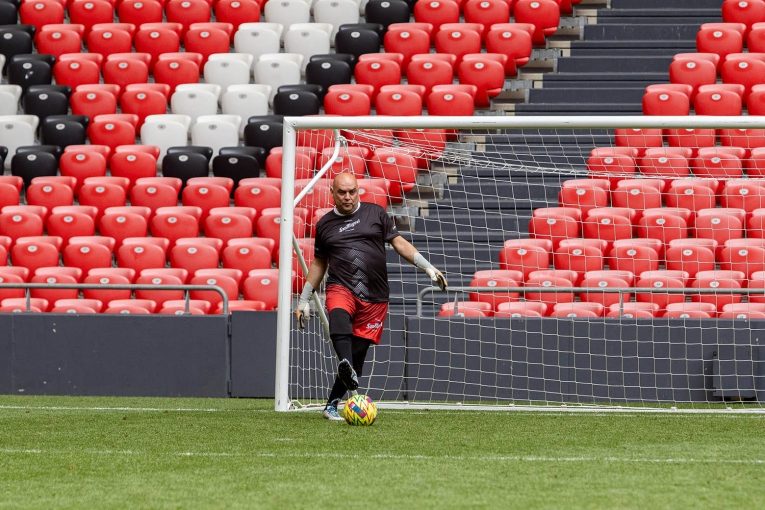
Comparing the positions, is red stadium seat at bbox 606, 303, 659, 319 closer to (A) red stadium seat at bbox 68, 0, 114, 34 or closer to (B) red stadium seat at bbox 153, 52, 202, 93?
(B) red stadium seat at bbox 153, 52, 202, 93

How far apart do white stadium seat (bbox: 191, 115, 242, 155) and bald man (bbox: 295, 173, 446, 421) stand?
7493 mm

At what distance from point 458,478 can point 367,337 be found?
129 inches

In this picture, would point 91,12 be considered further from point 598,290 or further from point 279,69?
point 598,290

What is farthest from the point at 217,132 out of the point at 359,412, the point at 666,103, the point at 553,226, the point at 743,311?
the point at 359,412

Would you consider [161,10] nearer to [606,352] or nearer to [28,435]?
[606,352]

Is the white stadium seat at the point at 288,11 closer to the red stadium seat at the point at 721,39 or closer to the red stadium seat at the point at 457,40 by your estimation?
the red stadium seat at the point at 457,40

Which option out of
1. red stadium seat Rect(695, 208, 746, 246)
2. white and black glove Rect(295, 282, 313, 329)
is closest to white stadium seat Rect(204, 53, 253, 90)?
red stadium seat Rect(695, 208, 746, 246)

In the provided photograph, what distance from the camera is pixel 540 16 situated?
17.3 meters

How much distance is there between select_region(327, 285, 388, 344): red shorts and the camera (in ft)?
30.0

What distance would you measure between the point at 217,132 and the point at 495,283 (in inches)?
209

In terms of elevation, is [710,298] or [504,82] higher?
[504,82]

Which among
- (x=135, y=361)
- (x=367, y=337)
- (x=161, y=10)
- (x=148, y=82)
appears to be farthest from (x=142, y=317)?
(x=161, y=10)

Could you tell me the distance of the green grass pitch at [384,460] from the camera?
545 cm

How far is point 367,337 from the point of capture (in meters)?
9.20
